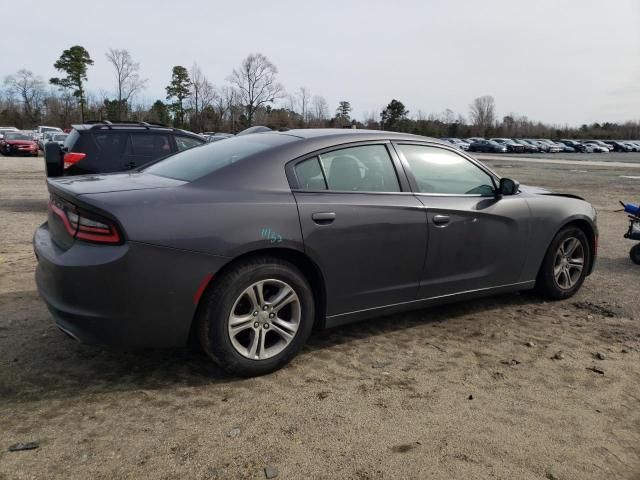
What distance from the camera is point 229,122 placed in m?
73.2

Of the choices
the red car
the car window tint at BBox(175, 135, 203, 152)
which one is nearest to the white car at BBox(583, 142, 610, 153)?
the red car

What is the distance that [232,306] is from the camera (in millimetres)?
3199

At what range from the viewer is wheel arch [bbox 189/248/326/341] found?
319 centimetres

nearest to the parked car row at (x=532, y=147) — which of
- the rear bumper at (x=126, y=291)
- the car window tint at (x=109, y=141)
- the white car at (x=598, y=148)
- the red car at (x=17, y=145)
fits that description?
the white car at (x=598, y=148)

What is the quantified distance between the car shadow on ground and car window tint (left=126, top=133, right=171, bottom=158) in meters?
4.57

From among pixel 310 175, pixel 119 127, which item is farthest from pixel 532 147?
pixel 310 175

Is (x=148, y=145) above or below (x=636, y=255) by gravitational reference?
above

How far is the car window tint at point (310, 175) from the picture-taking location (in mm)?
3582

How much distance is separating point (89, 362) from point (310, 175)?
1935 millimetres

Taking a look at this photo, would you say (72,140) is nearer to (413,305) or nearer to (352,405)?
(413,305)

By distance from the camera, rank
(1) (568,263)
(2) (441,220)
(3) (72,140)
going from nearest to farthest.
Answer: (2) (441,220) → (1) (568,263) → (3) (72,140)

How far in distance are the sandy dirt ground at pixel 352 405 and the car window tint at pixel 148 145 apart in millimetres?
4542

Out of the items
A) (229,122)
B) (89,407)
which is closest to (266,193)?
(89,407)

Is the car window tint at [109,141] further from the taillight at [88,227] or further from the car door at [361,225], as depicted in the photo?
the car door at [361,225]
